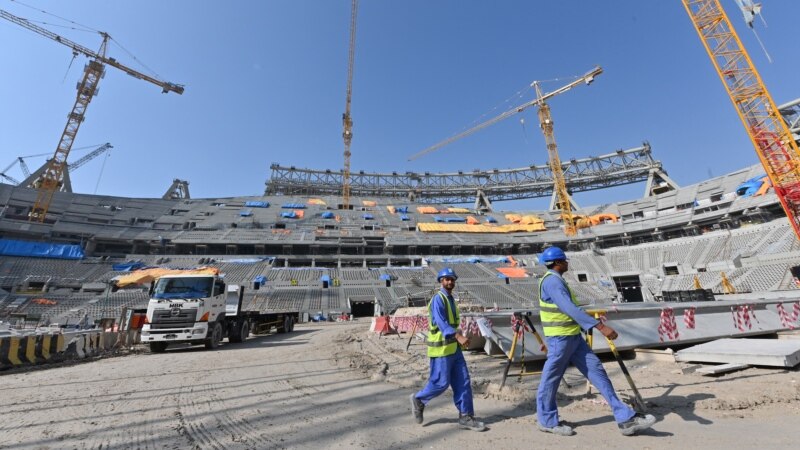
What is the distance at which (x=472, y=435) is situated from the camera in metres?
3.55

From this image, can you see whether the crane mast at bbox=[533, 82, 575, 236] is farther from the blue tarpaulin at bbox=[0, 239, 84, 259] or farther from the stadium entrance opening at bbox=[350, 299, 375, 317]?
the blue tarpaulin at bbox=[0, 239, 84, 259]

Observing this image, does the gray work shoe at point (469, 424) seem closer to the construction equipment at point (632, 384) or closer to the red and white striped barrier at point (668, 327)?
the construction equipment at point (632, 384)

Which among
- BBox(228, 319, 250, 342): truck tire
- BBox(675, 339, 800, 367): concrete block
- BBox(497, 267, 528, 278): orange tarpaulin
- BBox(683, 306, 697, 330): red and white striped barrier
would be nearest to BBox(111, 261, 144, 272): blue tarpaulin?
BBox(228, 319, 250, 342): truck tire

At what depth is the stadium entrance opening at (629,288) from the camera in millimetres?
40219

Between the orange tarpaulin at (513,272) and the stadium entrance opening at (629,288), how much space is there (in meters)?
11.4

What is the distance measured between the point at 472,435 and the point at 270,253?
1973 inches

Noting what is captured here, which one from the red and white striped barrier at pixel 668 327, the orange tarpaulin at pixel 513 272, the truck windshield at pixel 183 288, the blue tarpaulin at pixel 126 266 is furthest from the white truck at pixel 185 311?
the orange tarpaulin at pixel 513 272

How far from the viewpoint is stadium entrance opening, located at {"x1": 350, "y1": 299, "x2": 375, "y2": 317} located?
3631 centimetres

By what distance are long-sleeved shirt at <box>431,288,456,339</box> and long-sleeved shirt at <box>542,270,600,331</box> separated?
105 cm

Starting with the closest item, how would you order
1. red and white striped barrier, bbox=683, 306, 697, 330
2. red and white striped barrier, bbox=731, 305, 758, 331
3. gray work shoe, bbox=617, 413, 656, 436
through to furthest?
gray work shoe, bbox=617, 413, 656, 436 → red and white striped barrier, bbox=683, 306, 697, 330 → red and white striped barrier, bbox=731, 305, 758, 331

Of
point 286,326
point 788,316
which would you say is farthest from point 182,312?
point 788,316

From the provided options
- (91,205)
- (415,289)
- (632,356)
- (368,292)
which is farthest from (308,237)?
(632,356)

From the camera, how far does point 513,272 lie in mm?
44125

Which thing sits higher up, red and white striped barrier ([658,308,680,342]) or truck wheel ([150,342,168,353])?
red and white striped barrier ([658,308,680,342])
